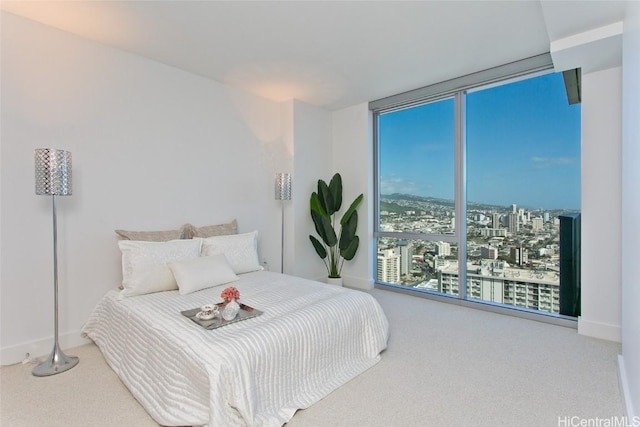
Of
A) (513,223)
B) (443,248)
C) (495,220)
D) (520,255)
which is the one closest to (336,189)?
(443,248)

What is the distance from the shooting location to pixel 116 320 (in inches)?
92.5

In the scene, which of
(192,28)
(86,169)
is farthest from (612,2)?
(86,169)

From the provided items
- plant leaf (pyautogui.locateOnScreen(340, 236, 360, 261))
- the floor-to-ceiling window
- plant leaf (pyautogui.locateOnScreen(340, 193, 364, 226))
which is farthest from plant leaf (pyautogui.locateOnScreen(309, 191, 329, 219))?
the floor-to-ceiling window

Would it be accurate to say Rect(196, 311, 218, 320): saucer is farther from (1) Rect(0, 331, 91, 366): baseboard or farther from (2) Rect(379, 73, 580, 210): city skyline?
(2) Rect(379, 73, 580, 210): city skyline

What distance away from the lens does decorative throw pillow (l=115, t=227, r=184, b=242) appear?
2.79 metres

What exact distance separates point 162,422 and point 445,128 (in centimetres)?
394

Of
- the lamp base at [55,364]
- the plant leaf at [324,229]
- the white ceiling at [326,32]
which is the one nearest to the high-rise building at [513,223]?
the white ceiling at [326,32]

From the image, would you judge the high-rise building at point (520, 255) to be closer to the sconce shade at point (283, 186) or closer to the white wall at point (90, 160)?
the sconce shade at point (283, 186)

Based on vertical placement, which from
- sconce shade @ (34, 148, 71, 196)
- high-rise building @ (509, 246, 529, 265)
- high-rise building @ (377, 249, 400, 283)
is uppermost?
sconce shade @ (34, 148, 71, 196)

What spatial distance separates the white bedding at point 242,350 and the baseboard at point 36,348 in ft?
0.54

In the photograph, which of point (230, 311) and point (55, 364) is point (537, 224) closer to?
point (230, 311)

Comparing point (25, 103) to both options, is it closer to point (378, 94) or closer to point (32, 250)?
point (32, 250)

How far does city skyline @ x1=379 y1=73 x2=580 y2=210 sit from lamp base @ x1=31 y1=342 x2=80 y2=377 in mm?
3873

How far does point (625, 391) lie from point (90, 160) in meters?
4.15
